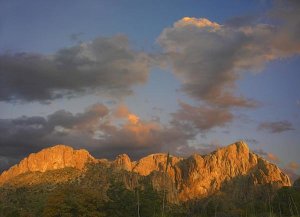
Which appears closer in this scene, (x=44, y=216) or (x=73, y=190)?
(x=44, y=216)

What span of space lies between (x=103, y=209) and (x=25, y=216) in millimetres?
16902

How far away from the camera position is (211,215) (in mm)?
126000

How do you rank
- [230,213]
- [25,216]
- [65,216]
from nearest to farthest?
[65,216] → [25,216] → [230,213]

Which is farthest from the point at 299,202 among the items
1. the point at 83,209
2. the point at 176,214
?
the point at 83,209

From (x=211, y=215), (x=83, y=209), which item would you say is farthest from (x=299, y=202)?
(x=83, y=209)

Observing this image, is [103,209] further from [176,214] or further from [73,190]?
[176,214]

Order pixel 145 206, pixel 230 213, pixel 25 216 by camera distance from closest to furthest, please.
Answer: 1. pixel 145 206
2. pixel 25 216
3. pixel 230 213

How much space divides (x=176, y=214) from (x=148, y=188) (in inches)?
776

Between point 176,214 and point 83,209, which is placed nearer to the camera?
point 83,209

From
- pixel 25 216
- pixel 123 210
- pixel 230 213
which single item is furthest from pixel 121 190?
pixel 230 213

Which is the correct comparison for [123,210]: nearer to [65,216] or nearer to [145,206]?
[145,206]

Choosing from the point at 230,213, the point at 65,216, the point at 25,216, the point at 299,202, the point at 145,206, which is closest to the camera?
the point at 65,216

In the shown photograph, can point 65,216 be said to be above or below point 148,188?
below

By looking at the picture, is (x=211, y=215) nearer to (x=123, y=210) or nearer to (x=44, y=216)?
(x=123, y=210)
